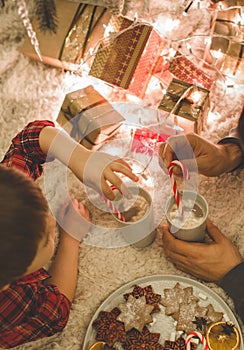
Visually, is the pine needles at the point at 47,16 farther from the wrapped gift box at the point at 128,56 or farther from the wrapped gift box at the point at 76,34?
the wrapped gift box at the point at 128,56

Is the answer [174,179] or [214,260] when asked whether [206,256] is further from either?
[174,179]

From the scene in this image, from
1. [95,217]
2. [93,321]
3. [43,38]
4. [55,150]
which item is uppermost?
[43,38]

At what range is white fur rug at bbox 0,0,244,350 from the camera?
128 cm

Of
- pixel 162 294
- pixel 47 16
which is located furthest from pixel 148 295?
pixel 47 16

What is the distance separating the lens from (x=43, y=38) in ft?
5.13

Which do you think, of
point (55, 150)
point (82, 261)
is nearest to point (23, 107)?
point (55, 150)

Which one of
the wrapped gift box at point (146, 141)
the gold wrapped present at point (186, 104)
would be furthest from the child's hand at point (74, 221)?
the gold wrapped present at point (186, 104)

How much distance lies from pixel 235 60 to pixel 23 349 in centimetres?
103

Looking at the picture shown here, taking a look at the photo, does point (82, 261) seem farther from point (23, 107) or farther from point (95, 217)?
point (23, 107)

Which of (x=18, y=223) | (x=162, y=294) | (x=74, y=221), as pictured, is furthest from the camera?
(x=74, y=221)

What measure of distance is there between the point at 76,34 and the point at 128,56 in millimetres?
197

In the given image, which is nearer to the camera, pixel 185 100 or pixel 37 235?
pixel 37 235

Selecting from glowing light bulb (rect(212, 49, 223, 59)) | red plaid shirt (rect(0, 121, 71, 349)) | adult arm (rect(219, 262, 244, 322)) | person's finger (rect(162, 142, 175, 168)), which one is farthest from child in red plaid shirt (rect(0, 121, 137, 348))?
glowing light bulb (rect(212, 49, 223, 59))

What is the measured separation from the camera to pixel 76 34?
1.54 meters
